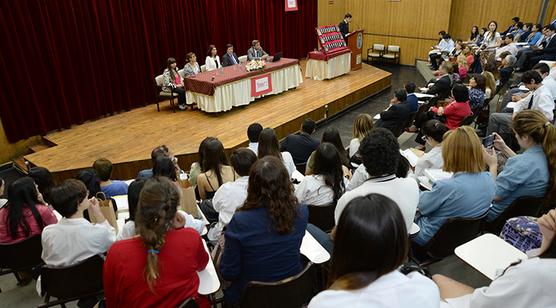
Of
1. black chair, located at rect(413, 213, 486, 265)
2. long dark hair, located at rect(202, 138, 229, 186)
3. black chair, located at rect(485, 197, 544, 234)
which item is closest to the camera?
black chair, located at rect(413, 213, 486, 265)

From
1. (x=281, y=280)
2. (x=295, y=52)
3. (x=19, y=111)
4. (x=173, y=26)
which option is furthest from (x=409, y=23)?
(x=281, y=280)

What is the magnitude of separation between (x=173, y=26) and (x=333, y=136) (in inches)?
235

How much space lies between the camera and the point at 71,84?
676 cm

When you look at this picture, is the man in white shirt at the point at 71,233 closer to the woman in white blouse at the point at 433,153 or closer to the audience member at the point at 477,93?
the woman in white blouse at the point at 433,153

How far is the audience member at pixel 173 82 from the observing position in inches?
291

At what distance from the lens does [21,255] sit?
9.18 ft

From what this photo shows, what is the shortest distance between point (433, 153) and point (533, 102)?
2.25m

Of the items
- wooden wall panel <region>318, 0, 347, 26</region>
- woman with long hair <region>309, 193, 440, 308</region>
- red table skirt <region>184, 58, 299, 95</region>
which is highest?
wooden wall panel <region>318, 0, 347, 26</region>

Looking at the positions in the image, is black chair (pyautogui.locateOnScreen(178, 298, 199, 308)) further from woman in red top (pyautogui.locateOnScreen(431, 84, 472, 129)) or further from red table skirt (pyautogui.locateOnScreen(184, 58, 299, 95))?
red table skirt (pyautogui.locateOnScreen(184, 58, 299, 95))

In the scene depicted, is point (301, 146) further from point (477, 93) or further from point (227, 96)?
point (227, 96)

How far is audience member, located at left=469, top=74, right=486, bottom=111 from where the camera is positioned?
5238mm

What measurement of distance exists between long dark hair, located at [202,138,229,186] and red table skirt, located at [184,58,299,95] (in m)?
3.78

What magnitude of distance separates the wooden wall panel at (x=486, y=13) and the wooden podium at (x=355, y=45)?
3682mm

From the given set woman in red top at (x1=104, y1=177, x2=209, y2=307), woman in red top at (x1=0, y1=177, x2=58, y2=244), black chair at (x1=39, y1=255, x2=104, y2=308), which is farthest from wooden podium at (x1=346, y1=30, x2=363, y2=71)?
woman in red top at (x1=104, y1=177, x2=209, y2=307)
